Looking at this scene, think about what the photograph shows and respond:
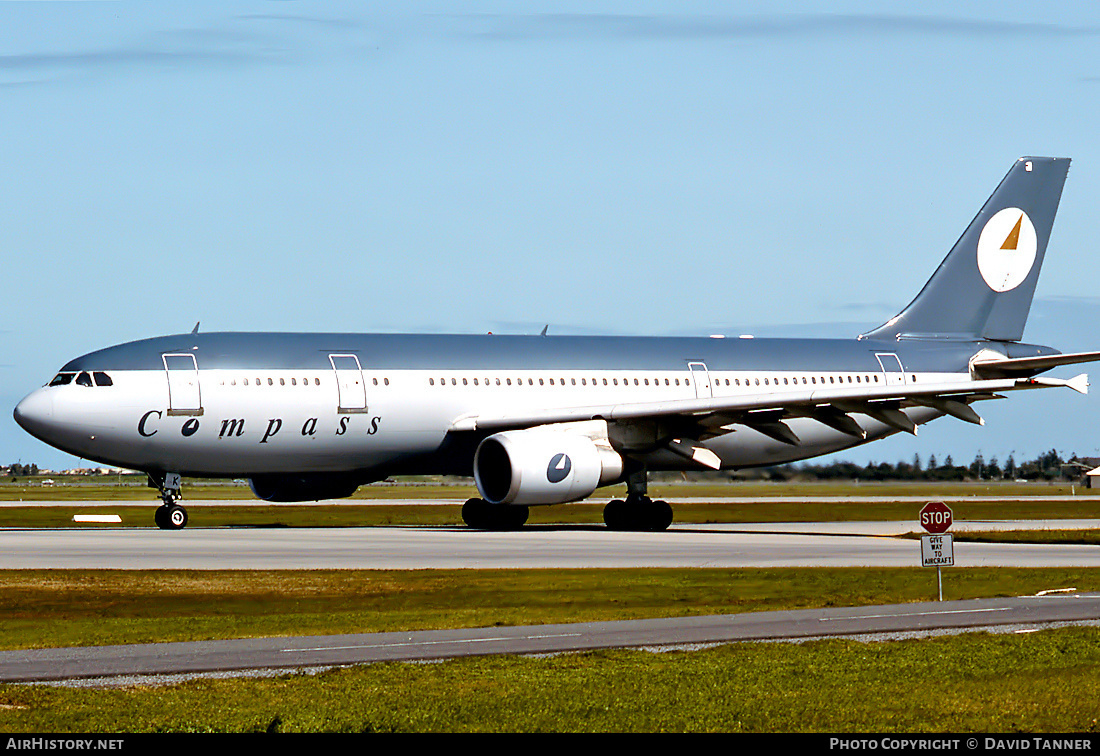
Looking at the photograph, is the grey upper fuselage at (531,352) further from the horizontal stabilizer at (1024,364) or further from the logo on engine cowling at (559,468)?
the logo on engine cowling at (559,468)

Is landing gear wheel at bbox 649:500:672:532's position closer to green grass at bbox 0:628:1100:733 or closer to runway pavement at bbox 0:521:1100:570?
runway pavement at bbox 0:521:1100:570

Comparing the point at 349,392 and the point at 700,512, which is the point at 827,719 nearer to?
the point at 349,392

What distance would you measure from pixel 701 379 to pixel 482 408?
7.23 metres

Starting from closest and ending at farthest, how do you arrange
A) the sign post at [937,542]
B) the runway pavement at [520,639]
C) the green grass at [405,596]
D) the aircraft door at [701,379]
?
the runway pavement at [520,639], the green grass at [405,596], the sign post at [937,542], the aircraft door at [701,379]

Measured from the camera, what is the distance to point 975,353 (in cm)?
5166

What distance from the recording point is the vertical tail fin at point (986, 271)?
5250 cm

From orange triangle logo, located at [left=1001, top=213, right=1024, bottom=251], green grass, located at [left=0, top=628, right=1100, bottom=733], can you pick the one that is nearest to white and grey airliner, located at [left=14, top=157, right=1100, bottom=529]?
orange triangle logo, located at [left=1001, top=213, right=1024, bottom=251]

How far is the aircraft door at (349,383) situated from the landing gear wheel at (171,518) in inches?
195

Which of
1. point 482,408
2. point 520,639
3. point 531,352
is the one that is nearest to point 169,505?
point 482,408

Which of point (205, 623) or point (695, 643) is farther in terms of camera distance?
point (205, 623)

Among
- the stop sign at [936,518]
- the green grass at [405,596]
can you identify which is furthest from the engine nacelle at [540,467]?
the stop sign at [936,518]

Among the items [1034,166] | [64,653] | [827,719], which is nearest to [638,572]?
[64,653]

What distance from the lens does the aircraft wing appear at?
39.3 metres
